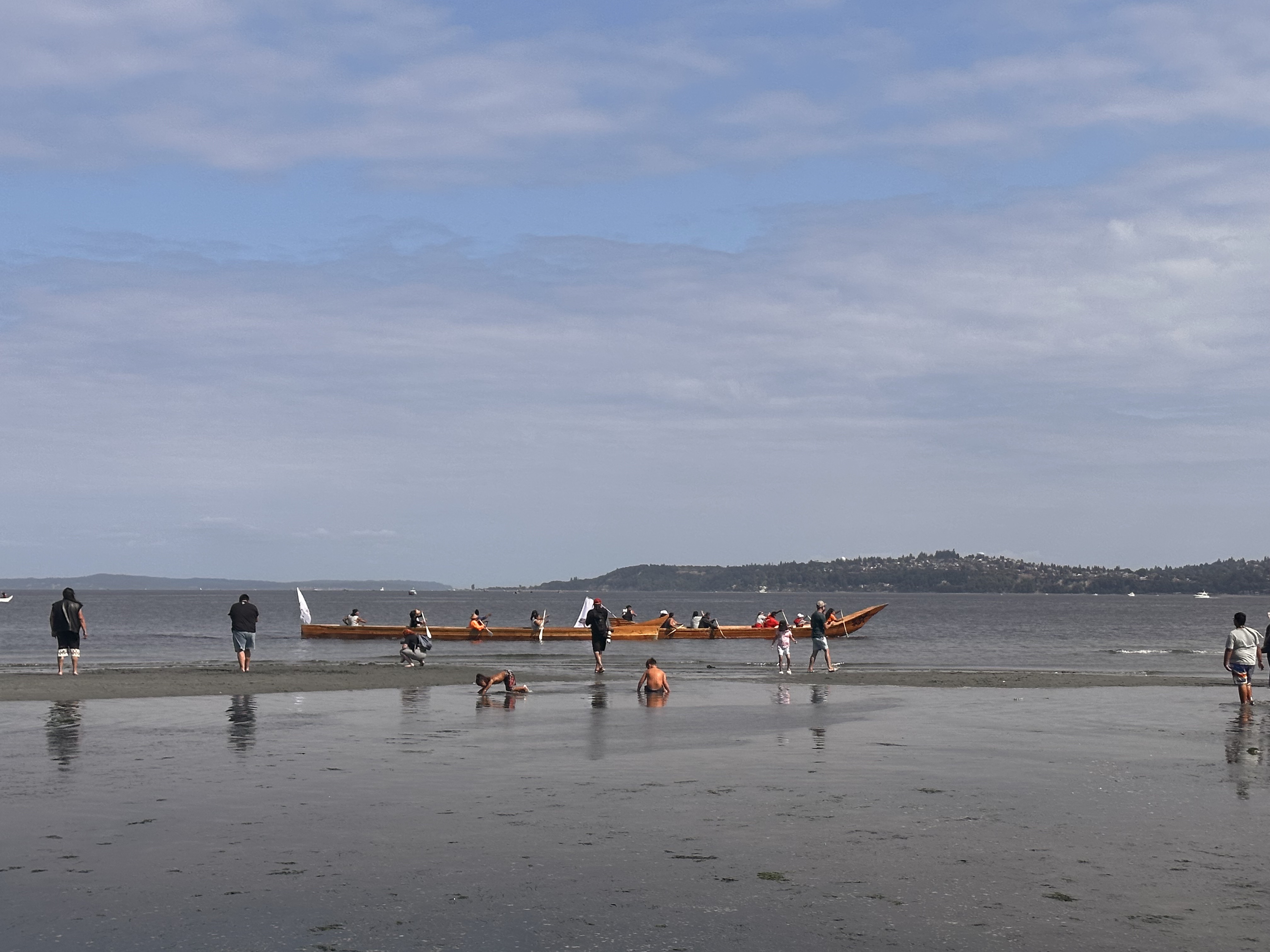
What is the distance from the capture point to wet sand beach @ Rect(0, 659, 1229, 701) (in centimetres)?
2378

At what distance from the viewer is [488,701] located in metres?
21.9

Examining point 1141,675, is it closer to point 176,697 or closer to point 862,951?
point 176,697

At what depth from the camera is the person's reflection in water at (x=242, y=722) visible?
15.3 metres

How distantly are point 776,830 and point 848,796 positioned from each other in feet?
6.31

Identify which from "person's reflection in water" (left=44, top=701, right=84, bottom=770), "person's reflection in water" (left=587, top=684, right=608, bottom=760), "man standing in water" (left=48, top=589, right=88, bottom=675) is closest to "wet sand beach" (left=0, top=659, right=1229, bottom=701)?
"man standing in water" (left=48, top=589, right=88, bottom=675)

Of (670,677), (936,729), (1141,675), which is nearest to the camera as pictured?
(936,729)

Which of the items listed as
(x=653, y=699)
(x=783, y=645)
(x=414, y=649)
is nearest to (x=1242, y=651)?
(x=653, y=699)

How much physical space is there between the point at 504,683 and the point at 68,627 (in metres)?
10.0

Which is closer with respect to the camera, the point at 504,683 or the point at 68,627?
the point at 504,683

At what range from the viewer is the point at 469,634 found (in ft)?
183

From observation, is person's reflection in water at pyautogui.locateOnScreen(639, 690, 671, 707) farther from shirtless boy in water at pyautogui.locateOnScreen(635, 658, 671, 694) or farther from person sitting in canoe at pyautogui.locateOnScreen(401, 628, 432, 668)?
person sitting in canoe at pyautogui.locateOnScreen(401, 628, 432, 668)

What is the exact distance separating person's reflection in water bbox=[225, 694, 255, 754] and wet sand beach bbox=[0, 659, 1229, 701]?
1.71 m

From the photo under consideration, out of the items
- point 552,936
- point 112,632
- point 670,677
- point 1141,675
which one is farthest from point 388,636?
point 552,936

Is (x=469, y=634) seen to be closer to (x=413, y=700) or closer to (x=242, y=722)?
(x=413, y=700)
